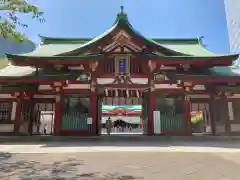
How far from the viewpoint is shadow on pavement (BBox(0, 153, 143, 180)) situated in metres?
5.50

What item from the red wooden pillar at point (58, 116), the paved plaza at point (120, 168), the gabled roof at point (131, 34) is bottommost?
the paved plaza at point (120, 168)

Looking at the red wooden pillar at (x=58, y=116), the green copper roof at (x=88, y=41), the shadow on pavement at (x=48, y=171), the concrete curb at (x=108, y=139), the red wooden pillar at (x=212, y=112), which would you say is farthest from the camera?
the green copper roof at (x=88, y=41)

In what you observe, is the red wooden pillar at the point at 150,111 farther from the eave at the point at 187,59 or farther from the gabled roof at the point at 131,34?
the gabled roof at the point at 131,34

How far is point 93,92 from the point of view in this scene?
16.5m

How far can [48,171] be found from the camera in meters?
6.10

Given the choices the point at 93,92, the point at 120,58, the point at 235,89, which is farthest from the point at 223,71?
the point at 93,92

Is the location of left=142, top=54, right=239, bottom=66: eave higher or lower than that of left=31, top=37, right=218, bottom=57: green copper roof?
lower

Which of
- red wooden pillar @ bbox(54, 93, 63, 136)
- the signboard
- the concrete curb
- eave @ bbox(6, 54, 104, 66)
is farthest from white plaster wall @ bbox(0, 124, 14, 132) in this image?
the signboard

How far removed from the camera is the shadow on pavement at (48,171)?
5500mm

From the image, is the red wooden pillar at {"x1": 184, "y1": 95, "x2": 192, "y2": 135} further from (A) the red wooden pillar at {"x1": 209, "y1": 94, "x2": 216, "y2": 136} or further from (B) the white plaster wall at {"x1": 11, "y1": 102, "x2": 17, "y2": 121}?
(B) the white plaster wall at {"x1": 11, "y1": 102, "x2": 17, "y2": 121}

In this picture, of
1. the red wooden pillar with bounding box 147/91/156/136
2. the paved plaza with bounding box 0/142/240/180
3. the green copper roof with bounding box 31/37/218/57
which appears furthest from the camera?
the green copper roof with bounding box 31/37/218/57

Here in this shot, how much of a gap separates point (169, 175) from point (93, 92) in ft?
37.1

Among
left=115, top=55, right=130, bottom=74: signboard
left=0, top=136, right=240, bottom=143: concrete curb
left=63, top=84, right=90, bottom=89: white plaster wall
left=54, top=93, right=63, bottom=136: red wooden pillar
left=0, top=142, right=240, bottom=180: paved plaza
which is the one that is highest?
left=115, top=55, right=130, bottom=74: signboard

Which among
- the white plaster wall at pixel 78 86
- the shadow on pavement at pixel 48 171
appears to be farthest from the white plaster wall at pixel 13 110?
the shadow on pavement at pixel 48 171
